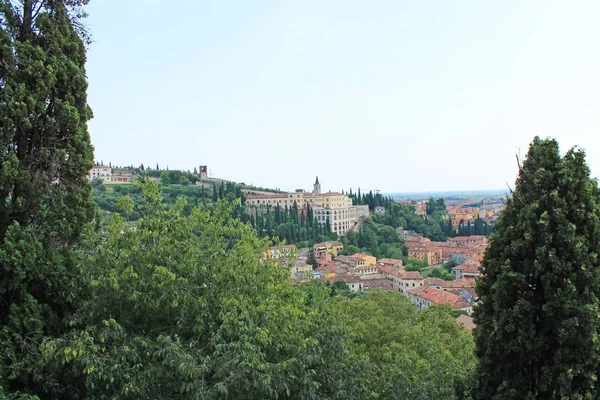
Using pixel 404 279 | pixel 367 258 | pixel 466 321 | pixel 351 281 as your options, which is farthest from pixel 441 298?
pixel 367 258

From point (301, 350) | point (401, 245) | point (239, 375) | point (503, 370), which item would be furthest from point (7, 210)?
point (401, 245)

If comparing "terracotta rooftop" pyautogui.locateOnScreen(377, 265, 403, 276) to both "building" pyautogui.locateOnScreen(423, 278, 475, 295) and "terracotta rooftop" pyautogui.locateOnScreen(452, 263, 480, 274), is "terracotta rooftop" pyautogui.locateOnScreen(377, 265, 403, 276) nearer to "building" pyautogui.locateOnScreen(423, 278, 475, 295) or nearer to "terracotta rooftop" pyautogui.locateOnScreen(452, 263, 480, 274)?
"building" pyautogui.locateOnScreen(423, 278, 475, 295)

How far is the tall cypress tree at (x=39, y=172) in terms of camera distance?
5.64 metres

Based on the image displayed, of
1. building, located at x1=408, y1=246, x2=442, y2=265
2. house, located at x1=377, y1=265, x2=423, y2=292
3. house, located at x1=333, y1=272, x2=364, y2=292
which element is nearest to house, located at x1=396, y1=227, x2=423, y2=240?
building, located at x1=408, y1=246, x2=442, y2=265

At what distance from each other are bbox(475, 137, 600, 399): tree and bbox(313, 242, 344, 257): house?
54873 millimetres

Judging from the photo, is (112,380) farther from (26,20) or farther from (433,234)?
(433,234)

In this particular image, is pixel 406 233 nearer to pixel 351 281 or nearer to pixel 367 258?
pixel 367 258

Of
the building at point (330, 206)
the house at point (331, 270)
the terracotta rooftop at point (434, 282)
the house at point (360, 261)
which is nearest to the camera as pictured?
the terracotta rooftop at point (434, 282)

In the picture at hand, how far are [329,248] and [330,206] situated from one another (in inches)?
909

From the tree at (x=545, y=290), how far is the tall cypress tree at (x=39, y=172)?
17.4 ft

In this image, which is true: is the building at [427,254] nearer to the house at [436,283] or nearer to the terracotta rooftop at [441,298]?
the house at [436,283]

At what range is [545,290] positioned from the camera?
17.6 feet

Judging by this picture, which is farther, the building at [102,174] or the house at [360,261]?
the building at [102,174]

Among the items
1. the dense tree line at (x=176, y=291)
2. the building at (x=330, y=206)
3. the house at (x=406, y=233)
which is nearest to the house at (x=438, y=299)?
the dense tree line at (x=176, y=291)
